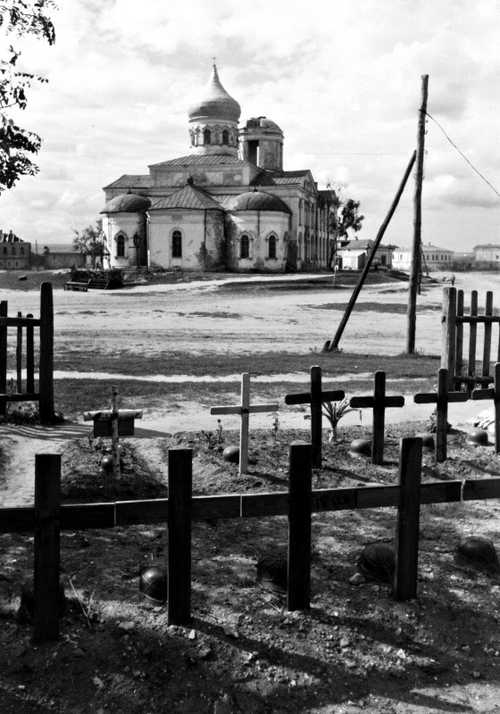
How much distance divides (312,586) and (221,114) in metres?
62.7

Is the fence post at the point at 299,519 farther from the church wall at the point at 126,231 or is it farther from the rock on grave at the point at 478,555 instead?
the church wall at the point at 126,231

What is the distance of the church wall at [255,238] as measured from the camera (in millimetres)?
58188

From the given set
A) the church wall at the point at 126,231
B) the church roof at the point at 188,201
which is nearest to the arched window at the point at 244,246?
the church roof at the point at 188,201

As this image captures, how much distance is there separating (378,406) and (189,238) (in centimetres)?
5102

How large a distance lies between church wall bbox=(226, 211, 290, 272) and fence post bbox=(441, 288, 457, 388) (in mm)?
47767

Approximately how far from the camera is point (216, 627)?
4.55 meters

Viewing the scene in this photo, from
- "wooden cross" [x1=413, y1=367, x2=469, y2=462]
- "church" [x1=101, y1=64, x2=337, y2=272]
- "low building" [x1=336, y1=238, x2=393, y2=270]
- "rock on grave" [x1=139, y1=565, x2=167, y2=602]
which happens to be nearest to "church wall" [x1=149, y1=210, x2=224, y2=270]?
"church" [x1=101, y1=64, x2=337, y2=272]

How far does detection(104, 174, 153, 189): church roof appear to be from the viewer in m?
64.8

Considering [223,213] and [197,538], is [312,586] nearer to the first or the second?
[197,538]

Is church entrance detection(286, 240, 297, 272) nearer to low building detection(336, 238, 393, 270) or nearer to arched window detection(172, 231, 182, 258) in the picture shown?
arched window detection(172, 231, 182, 258)

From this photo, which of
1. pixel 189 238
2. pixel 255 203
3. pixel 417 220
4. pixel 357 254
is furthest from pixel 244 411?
pixel 357 254

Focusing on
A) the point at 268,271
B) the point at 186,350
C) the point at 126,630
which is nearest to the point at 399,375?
the point at 186,350

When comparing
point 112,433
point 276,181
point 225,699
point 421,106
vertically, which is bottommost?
point 225,699

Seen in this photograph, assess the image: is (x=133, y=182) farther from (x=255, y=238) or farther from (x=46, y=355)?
(x=46, y=355)
